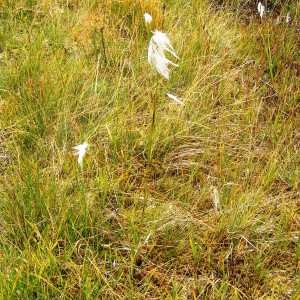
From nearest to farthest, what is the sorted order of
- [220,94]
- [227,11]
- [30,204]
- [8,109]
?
[30,204], [8,109], [220,94], [227,11]

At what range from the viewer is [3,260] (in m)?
1.78

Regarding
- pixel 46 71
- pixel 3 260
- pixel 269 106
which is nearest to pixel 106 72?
Result: pixel 46 71

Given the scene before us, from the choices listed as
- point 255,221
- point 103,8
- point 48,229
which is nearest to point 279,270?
point 255,221

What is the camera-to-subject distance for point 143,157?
7.77ft

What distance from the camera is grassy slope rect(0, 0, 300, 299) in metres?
1.88

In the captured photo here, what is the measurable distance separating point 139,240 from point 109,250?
0.12 m

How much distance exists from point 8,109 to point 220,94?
1.09 m

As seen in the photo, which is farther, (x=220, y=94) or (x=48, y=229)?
(x=220, y=94)

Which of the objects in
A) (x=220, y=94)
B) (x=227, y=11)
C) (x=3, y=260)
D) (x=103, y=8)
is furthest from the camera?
(x=227, y=11)

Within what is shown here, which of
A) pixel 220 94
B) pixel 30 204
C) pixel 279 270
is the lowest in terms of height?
pixel 279 270

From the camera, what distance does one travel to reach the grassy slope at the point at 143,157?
73.9 inches

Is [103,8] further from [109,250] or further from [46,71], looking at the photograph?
[109,250]

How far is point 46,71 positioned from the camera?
8.64 feet

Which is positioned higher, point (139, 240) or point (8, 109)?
point (8, 109)
